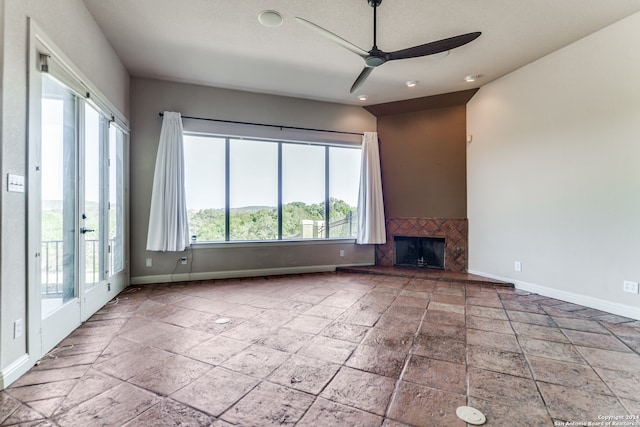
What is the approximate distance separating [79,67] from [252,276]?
3.47 m

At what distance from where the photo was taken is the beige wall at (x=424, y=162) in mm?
5160

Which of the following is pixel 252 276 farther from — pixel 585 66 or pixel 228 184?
pixel 585 66

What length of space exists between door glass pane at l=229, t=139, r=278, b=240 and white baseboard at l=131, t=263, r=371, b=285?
569mm

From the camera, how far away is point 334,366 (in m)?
2.09

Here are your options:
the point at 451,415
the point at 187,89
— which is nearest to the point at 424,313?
the point at 451,415

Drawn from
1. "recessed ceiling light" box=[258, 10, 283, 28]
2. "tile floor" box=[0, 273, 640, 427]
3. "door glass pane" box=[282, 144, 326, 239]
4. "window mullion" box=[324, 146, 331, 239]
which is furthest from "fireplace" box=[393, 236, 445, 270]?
"recessed ceiling light" box=[258, 10, 283, 28]

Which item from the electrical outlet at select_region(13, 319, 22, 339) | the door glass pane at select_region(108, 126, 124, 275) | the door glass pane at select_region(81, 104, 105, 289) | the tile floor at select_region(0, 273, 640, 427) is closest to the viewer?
the tile floor at select_region(0, 273, 640, 427)

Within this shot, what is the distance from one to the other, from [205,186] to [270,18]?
2.70 metres

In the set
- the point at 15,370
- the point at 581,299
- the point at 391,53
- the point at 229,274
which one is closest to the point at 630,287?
the point at 581,299

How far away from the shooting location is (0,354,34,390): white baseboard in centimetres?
180

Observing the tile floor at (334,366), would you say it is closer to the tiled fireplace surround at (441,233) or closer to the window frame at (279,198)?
the window frame at (279,198)

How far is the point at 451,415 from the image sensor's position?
1.58 metres

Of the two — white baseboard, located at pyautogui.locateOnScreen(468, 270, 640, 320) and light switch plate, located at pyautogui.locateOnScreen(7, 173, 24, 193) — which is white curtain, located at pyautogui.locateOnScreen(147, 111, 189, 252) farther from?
white baseboard, located at pyautogui.locateOnScreen(468, 270, 640, 320)

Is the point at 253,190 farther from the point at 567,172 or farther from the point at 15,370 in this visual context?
the point at 567,172
